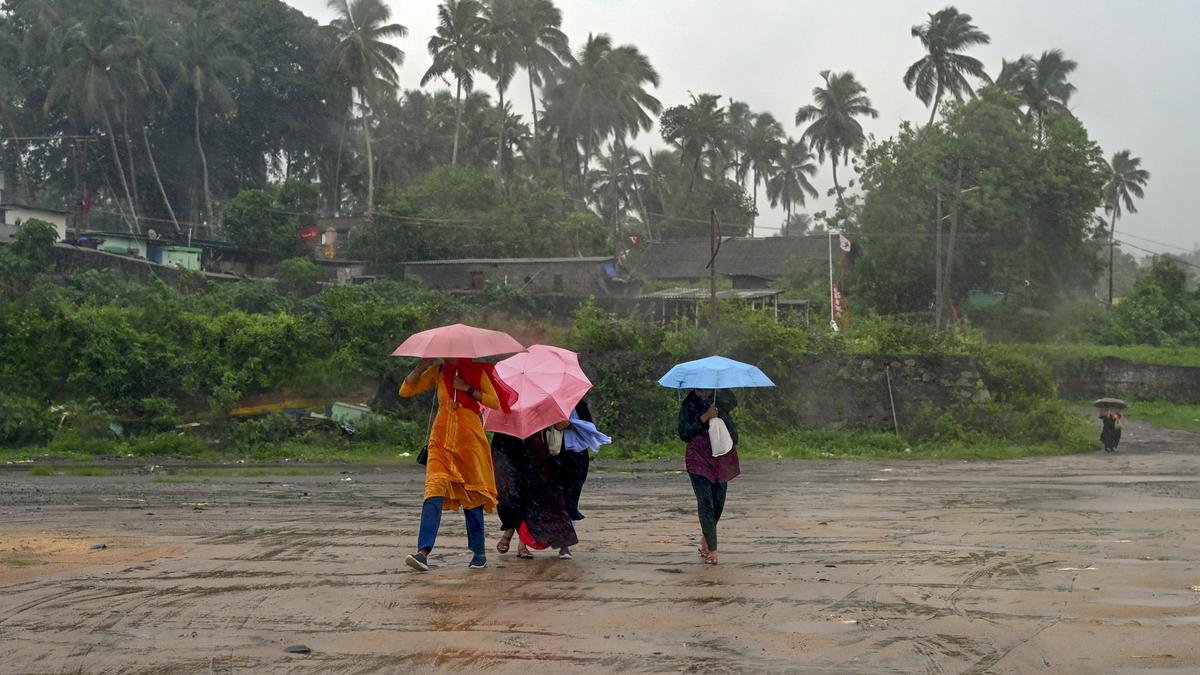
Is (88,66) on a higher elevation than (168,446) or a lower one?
higher

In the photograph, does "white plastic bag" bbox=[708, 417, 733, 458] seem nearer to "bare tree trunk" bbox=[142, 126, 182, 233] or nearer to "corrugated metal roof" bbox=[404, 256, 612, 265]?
"corrugated metal roof" bbox=[404, 256, 612, 265]

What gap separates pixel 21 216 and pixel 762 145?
46.8 meters

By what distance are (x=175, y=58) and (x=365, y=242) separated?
51.7ft

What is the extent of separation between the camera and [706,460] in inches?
381

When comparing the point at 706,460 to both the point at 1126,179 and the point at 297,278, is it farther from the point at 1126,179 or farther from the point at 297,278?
the point at 1126,179

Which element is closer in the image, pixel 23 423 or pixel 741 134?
pixel 23 423

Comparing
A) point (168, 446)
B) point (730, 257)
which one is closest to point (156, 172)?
point (730, 257)

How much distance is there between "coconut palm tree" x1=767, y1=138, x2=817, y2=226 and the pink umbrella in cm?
7646

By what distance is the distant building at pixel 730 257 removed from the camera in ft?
193

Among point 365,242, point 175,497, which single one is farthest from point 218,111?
point 175,497

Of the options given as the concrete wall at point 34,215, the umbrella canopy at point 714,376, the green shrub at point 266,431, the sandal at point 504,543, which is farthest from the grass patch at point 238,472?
the concrete wall at point 34,215

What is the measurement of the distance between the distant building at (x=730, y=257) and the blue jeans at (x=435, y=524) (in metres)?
48.0

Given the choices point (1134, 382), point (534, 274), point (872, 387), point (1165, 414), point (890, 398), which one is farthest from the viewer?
point (534, 274)

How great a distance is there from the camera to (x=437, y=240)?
50.3m
